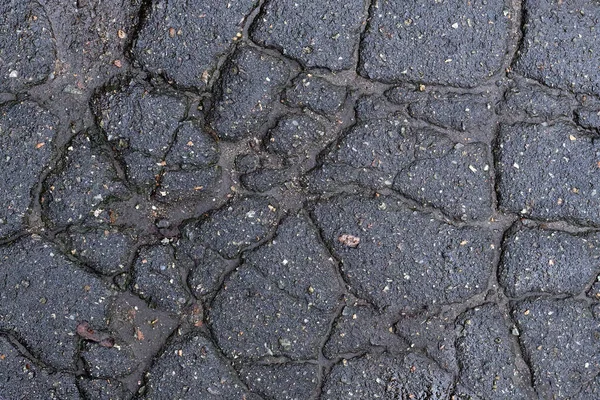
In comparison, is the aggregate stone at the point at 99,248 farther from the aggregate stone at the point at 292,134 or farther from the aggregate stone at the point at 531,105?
the aggregate stone at the point at 531,105

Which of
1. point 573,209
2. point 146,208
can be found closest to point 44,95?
point 146,208

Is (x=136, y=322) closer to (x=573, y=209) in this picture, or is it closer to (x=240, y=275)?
(x=240, y=275)

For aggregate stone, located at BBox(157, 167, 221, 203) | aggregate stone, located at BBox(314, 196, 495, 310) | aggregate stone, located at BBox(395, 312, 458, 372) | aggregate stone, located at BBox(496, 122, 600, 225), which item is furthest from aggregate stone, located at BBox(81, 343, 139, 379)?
aggregate stone, located at BBox(496, 122, 600, 225)

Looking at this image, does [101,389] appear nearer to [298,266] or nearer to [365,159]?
[298,266]

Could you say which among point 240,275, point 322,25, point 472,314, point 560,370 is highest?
point 322,25

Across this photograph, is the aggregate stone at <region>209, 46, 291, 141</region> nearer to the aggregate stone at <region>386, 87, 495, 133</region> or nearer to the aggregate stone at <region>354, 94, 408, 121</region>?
the aggregate stone at <region>354, 94, 408, 121</region>

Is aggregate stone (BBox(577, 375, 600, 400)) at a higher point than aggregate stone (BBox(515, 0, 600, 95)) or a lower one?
lower

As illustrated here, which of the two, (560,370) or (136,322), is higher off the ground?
(136,322)
